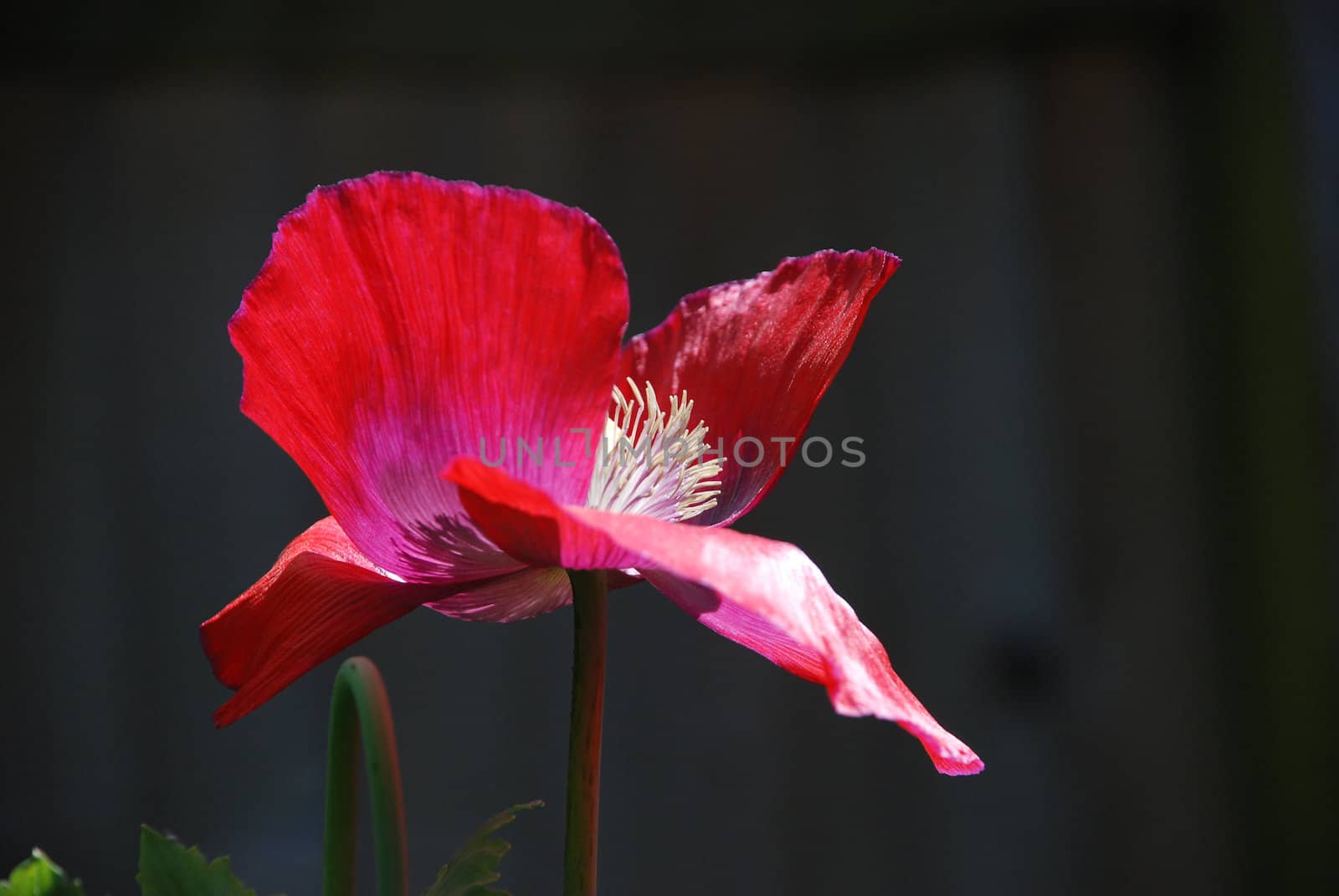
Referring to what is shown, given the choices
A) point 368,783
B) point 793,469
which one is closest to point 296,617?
point 368,783

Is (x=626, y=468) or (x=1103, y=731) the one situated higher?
(x=626, y=468)

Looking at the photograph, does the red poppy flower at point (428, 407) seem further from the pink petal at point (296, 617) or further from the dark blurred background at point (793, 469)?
the dark blurred background at point (793, 469)

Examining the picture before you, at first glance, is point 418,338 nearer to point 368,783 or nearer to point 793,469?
point 368,783

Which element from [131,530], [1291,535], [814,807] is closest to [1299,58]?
[1291,535]

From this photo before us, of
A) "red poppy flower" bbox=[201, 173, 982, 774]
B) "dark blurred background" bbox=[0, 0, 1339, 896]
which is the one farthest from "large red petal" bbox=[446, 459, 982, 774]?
"dark blurred background" bbox=[0, 0, 1339, 896]

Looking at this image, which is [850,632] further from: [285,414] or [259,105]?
[259,105]

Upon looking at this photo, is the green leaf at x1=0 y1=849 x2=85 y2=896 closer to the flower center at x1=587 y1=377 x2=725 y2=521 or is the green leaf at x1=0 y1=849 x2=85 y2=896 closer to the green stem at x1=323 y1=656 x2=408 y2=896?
the green stem at x1=323 y1=656 x2=408 y2=896
